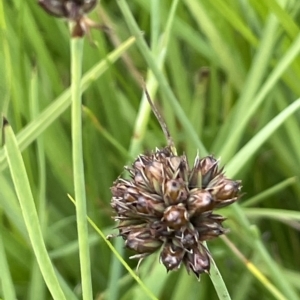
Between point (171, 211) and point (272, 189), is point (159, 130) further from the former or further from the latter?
point (171, 211)

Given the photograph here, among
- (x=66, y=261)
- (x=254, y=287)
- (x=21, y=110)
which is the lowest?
(x=254, y=287)

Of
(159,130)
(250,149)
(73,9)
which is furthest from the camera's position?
(159,130)

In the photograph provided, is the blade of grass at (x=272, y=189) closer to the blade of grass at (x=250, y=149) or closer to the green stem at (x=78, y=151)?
the blade of grass at (x=250, y=149)

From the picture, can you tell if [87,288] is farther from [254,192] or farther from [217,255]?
[254,192]

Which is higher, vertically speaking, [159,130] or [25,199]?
[159,130]

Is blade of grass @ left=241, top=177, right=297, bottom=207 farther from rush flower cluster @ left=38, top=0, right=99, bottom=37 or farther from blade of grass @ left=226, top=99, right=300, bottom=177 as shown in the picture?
rush flower cluster @ left=38, top=0, right=99, bottom=37

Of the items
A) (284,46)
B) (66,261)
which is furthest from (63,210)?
(284,46)

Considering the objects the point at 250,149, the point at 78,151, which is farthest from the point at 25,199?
the point at 250,149
